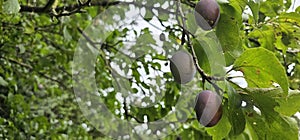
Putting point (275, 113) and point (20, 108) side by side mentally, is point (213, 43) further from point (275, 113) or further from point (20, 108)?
point (20, 108)

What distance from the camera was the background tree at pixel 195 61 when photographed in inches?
22.3

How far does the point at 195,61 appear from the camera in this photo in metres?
0.54

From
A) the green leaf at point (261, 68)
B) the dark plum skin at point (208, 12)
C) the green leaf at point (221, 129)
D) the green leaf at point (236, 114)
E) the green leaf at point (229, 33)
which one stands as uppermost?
the dark plum skin at point (208, 12)

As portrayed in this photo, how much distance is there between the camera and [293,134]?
603 mm

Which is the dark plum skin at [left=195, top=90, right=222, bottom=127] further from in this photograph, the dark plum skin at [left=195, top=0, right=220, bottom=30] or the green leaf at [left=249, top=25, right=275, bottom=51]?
the green leaf at [left=249, top=25, right=275, bottom=51]

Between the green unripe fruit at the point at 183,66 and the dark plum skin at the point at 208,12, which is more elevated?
the dark plum skin at the point at 208,12

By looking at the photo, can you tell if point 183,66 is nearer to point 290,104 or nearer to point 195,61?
point 195,61

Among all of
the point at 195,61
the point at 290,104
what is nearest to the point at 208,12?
the point at 195,61

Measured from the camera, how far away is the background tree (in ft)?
1.86

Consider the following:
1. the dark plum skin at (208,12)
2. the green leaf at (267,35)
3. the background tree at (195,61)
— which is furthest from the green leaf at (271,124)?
the green leaf at (267,35)

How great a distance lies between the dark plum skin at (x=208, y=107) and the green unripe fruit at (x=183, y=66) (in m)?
0.03

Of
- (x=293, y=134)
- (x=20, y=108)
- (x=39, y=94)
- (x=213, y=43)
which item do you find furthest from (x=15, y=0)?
(x=39, y=94)

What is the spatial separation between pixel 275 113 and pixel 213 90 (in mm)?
82

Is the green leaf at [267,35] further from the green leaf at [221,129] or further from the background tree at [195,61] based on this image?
the green leaf at [221,129]
